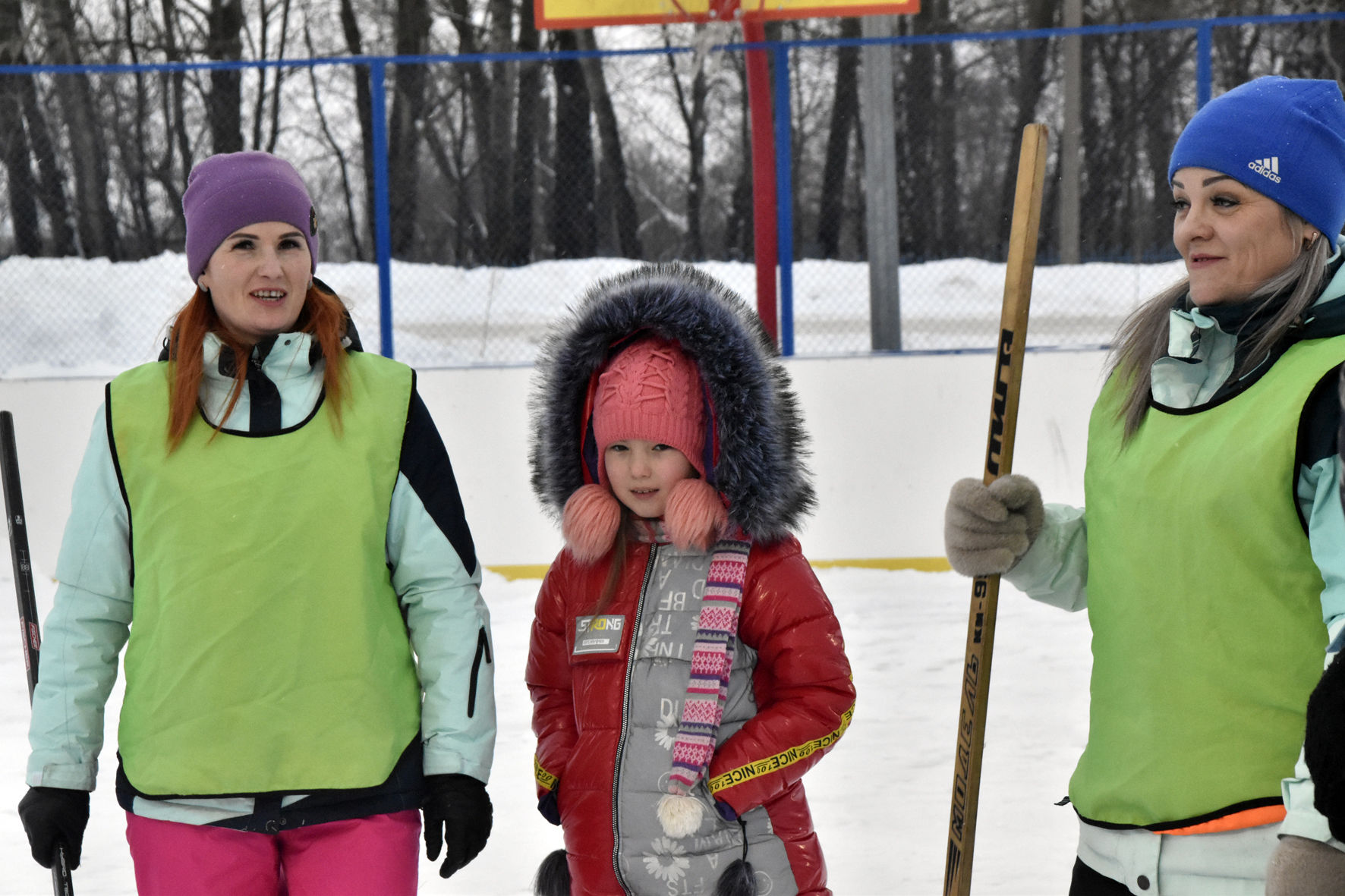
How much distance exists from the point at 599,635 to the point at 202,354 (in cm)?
64

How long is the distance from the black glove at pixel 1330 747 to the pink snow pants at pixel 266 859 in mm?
1116

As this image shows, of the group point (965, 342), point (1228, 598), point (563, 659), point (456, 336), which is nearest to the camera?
point (1228, 598)

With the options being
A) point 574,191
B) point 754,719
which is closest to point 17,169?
point 574,191

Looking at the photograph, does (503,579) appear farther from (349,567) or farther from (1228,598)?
(1228,598)

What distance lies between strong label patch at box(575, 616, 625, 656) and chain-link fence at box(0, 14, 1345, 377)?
13.7ft

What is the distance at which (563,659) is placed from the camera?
6.40ft

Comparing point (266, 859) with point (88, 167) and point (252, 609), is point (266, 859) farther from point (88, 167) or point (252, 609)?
point (88, 167)

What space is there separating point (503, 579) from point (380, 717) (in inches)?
152

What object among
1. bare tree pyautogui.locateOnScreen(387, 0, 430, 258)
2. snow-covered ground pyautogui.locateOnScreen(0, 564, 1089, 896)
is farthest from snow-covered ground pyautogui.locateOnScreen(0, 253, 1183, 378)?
snow-covered ground pyautogui.locateOnScreen(0, 564, 1089, 896)

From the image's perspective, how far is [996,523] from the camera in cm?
185

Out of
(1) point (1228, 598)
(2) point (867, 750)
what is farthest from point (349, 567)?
(2) point (867, 750)

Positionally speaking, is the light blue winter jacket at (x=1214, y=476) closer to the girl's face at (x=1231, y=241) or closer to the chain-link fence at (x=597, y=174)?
the girl's face at (x=1231, y=241)

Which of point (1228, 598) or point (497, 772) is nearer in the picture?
point (1228, 598)

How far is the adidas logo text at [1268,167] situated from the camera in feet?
5.12
